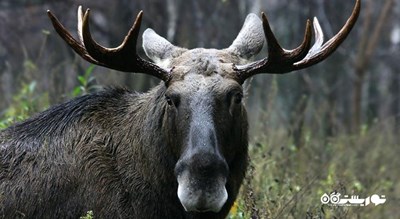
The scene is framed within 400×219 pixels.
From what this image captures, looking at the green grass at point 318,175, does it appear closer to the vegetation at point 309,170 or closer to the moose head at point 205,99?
the vegetation at point 309,170

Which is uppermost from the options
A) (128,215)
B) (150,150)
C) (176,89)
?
(176,89)

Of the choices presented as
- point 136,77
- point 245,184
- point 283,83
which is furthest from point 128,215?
point 283,83

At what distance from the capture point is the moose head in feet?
20.0

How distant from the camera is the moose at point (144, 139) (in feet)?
20.7

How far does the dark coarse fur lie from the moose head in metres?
0.10

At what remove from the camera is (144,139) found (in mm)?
6895

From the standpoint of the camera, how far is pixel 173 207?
6695 millimetres

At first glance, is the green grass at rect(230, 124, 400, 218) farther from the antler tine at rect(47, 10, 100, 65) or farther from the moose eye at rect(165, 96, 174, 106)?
the antler tine at rect(47, 10, 100, 65)

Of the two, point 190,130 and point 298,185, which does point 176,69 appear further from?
point 298,185

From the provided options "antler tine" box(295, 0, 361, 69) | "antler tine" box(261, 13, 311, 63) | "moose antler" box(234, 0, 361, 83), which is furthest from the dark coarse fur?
"antler tine" box(295, 0, 361, 69)

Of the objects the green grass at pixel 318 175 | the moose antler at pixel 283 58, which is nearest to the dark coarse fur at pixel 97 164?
the moose antler at pixel 283 58

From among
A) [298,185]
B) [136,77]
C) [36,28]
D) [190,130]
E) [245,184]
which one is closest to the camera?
[190,130]

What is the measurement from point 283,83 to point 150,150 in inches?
502

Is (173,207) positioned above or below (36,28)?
below
